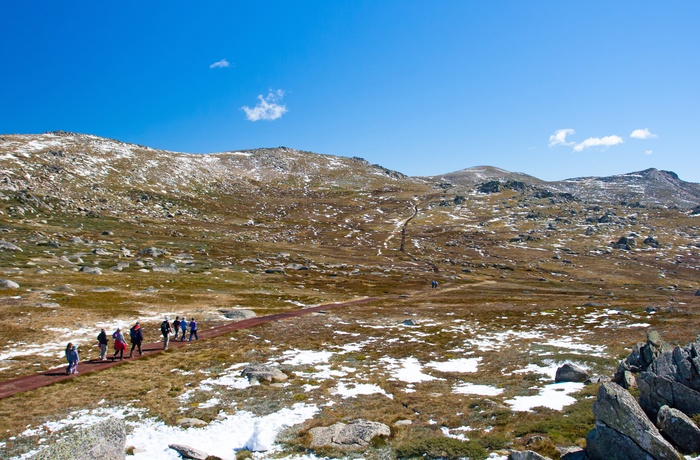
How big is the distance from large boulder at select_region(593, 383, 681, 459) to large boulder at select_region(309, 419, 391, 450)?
379 inches

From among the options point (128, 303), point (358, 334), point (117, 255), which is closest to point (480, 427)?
point (358, 334)

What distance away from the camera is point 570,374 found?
25.6m

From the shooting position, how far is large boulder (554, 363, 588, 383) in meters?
25.3

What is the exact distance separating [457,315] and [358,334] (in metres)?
20.2

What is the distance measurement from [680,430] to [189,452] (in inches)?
787

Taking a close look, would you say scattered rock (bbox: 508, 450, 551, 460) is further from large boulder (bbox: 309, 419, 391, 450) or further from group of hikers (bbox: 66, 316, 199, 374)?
group of hikers (bbox: 66, 316, 199, 374)

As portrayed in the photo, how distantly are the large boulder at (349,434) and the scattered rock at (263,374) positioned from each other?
9245mm

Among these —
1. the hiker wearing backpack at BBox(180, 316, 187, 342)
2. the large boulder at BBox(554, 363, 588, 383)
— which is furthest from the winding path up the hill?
the large boulder at BBox(554, 363, 588, 383)

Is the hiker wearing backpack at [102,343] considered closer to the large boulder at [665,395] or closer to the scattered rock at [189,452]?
the scattered rock at [189,452]

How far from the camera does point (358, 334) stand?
148 feet

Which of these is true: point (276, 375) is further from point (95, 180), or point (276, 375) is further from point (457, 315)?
point (95, 180)

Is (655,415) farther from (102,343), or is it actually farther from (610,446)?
(102,343)

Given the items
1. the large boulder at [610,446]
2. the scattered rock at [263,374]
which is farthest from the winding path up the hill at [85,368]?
the large boulder at [610,446]

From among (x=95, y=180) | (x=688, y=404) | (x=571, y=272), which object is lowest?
(x=571, y=272)
